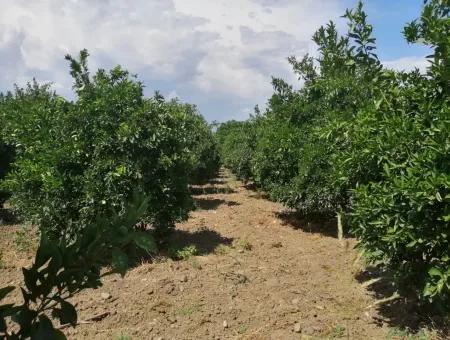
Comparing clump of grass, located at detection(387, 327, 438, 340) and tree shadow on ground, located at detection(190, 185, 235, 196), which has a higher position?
tree shadow on ground, located at detection(190, 185, 235, 196)

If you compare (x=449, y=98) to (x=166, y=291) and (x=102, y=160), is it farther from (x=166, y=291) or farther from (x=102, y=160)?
(x=102, y=160)

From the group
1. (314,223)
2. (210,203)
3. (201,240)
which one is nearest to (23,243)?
(201,240)

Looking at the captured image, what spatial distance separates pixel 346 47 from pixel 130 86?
12.7ft

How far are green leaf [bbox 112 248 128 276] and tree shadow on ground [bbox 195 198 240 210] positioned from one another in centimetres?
1205

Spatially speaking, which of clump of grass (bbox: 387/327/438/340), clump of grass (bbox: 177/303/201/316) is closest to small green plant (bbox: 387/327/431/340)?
clump of grass (bbox: 387/327/438/340)

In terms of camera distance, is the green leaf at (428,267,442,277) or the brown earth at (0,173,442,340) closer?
the green leaf at (428,267,442,277)

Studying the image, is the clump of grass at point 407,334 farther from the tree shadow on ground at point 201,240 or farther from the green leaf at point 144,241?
the green leaf at point 144,241

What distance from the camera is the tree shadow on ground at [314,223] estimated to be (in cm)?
1043

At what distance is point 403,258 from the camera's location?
5094mm

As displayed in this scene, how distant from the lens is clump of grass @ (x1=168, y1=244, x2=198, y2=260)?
→ 24.9 feet

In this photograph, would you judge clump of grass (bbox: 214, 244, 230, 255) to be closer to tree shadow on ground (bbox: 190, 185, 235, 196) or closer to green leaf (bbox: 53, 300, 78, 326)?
green leaf (bbox: 53, 300, 78, 326)

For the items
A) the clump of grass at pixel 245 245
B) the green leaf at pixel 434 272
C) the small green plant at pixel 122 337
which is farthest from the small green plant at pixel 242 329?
the clump of grass at pixel 245 245

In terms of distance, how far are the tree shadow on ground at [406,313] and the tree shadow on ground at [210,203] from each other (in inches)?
280

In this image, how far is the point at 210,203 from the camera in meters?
14.2
